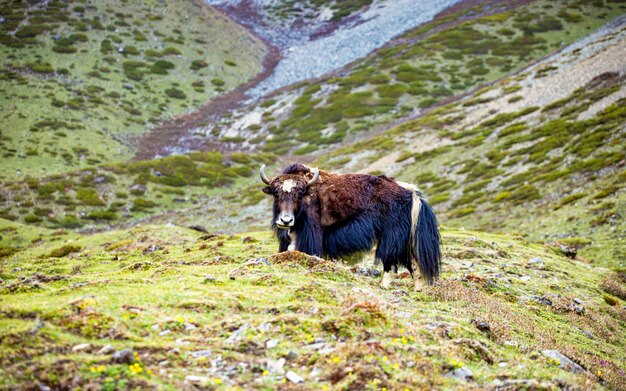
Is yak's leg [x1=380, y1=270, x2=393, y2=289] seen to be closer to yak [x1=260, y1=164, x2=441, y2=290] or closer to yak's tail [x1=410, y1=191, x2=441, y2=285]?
yak [x1=260, y1=164, x2=441, y2=290]

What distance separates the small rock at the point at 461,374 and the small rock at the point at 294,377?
2178 mm

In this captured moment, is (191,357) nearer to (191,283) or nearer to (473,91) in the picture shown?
(191,283)

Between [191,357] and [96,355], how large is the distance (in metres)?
1.17

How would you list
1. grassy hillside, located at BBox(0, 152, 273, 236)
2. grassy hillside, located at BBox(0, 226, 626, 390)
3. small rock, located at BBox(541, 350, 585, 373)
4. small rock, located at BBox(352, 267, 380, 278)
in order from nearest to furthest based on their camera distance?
grassy hillside, located at BBox(0, 226, 626, 390) < small rock, located at BBox(541, 350, 585, 373) < small rock, located at BBox(352, 267, 380, 278) < grassy hillside, located at BBox(0, 152, 273, 236)

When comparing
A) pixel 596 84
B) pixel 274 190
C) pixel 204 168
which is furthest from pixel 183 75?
pixel 274 190

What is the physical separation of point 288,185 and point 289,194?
0.86 feet

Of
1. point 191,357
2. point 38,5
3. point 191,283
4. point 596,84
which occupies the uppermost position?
point 38,5

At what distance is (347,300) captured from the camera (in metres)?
9.87

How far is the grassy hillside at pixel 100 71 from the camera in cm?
6794

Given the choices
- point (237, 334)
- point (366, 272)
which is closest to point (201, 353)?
point (237, 334)

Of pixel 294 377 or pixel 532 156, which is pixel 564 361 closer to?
pixel 294 377

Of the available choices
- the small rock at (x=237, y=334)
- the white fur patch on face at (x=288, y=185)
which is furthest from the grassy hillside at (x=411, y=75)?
the small rock at (x=237, y=334)

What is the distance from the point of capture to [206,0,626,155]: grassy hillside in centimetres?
8512

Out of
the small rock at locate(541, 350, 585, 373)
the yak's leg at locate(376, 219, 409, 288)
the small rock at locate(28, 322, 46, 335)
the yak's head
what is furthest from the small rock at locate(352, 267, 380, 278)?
the small rock at locate(28, 322, 46, 335)
